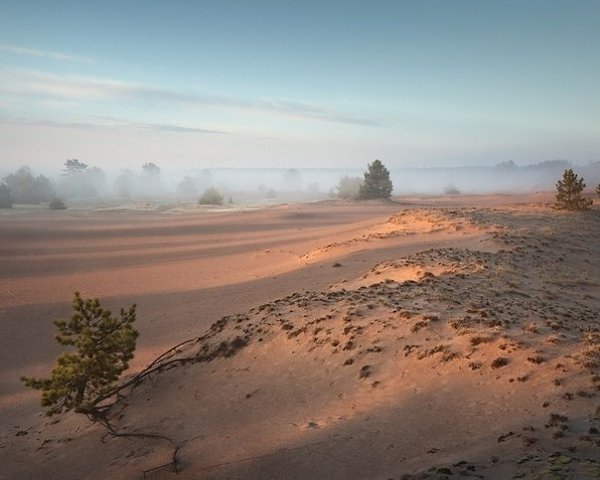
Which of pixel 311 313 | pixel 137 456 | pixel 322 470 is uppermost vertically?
pixel 311 313

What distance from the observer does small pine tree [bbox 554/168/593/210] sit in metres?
27.3

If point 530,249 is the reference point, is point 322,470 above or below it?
below

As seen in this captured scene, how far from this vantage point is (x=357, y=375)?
25.9 feet

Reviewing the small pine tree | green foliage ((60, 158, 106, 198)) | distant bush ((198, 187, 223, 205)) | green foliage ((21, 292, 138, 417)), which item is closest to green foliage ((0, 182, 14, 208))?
distant bush ((198, 187, 223, 205))

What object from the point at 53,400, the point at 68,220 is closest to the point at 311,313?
the point at 53,400

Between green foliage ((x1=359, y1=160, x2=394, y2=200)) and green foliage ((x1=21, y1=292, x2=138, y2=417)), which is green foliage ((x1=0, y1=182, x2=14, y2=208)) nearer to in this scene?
green foliage ((x1=359, y1=160, x2=394, y2=200))

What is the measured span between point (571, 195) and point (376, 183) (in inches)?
1478

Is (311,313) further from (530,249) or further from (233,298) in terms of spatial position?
(530,249)

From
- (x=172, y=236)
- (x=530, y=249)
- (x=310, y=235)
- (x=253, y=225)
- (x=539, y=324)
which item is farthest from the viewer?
(x=253, y=225)

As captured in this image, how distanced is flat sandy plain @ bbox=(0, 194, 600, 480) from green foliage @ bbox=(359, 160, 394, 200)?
45.5 meters

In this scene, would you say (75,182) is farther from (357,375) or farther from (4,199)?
(357,375)

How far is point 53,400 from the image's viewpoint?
277 inches

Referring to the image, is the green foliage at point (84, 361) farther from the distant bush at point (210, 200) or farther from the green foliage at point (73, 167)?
the green foliage at point (73, 167)

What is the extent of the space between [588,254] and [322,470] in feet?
57.7
